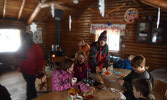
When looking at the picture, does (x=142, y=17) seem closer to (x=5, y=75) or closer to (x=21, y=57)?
(x=21, y=57)

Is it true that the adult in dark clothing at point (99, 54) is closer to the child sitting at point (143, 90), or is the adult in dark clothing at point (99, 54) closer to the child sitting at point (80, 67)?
the child sitting at point (80, 67)

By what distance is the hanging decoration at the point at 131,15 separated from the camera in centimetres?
607

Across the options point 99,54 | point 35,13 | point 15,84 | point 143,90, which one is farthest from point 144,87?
point 35,13

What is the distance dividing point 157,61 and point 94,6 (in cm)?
449

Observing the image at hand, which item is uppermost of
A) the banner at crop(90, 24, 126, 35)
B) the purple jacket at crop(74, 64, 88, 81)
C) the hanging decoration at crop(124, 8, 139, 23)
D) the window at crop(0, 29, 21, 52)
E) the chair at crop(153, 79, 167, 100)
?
Result: the hanging decoration at crop(124, 8, 139, 23)

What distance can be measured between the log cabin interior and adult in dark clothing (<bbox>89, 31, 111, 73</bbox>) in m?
2.22

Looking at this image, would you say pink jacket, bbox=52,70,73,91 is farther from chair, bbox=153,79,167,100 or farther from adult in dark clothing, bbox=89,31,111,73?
chair, bbox=153,79,167,100

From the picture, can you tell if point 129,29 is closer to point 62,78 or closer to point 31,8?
point 31,8

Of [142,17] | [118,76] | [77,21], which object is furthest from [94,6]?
[118,76]

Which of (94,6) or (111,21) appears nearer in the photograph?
(111,21)

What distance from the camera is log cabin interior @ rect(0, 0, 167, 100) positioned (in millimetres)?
5633

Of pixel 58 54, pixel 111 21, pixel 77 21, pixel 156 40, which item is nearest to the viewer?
pixel 156 40

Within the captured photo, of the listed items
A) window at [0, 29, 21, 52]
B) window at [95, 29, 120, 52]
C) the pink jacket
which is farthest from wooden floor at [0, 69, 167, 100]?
window at [95, 29, 120, 52]

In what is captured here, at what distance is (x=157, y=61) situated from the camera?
5832mm
